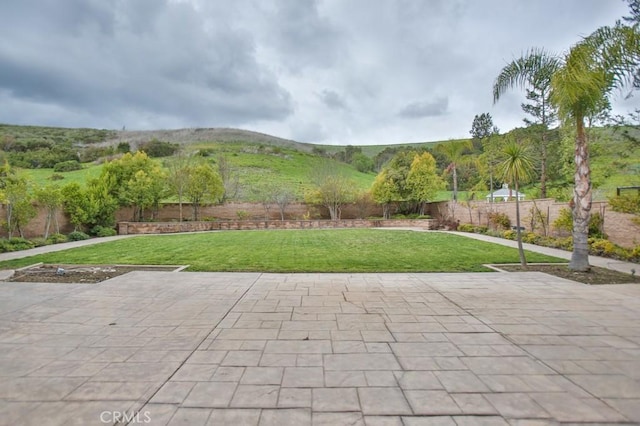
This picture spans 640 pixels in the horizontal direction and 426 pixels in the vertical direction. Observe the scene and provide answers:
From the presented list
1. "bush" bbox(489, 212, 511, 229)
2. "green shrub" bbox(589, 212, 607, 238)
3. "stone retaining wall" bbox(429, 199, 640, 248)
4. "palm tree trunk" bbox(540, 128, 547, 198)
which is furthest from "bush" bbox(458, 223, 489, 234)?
"palm tree trunk" bbox(540, 128, 547, 198)

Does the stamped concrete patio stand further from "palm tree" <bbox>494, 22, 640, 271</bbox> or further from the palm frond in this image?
the palm frond

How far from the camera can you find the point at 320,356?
284 cm

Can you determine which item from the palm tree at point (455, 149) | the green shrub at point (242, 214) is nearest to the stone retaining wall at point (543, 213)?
the palm tree at point (455, 149)

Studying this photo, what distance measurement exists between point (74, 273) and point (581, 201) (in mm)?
10474

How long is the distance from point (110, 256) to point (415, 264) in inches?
322

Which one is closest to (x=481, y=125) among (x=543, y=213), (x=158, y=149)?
(x=543, y=213)

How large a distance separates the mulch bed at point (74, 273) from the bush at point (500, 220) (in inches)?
545

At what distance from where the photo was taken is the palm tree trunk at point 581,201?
6.38m

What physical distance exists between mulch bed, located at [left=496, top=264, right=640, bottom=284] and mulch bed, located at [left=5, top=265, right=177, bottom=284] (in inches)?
311

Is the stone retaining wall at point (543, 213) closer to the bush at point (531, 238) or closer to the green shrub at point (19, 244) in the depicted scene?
the bush at point (531, 238)

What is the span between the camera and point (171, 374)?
2527 millimetres

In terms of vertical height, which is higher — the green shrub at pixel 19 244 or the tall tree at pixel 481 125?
the tall tree at pixel 481 125

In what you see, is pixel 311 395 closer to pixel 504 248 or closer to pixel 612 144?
pixel 504 248

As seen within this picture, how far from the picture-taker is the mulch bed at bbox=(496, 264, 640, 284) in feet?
19.0
